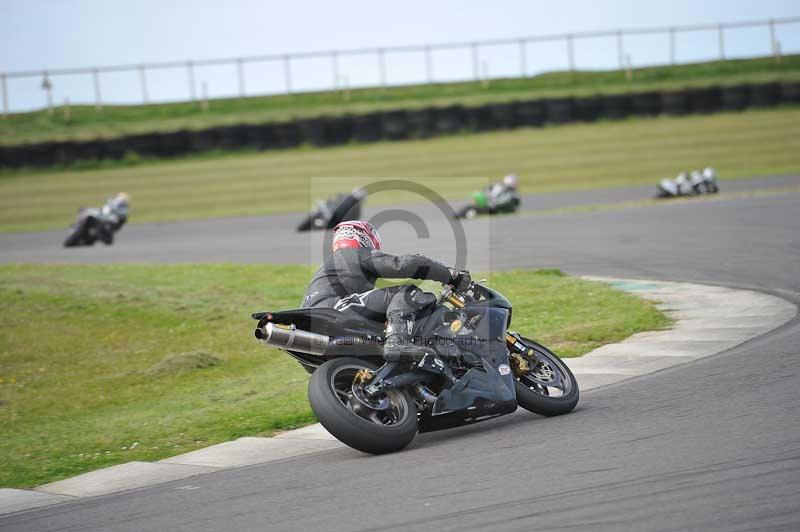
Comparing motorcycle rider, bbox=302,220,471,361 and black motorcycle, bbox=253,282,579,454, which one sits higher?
motorcycle rider, bbox=302,220,471,361

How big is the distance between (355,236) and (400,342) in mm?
807

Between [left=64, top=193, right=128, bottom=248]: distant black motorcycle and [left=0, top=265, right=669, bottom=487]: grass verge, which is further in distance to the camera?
[left=64, top=193, right=128, bottom=248]: distant black motorcycle

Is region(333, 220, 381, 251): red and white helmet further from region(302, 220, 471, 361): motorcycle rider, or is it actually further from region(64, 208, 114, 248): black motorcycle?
region(64, 208, 114, 248): black motorcycle

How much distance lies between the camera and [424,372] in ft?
21.5

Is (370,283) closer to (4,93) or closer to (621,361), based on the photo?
(621,361)

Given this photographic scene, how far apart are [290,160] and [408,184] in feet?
94.1

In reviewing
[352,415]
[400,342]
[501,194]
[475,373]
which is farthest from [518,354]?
[501,194]

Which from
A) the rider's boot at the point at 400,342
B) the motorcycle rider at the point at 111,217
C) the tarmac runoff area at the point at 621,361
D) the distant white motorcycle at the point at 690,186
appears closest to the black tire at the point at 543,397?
the rider's boot at the point at 400,342

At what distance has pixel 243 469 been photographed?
6344 mm

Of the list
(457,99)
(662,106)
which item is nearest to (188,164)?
(457,99)

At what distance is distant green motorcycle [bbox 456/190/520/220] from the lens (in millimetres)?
25453

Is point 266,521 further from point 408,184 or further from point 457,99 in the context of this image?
point 457,99

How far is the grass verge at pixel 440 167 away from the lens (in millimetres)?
32750

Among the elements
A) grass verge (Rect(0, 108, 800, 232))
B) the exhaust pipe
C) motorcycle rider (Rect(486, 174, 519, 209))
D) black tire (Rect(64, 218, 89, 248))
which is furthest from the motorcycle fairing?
grass verge (Rect(0, 108, 800, 232))
